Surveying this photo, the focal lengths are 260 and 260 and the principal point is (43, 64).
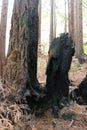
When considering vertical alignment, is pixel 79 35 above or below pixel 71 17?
below

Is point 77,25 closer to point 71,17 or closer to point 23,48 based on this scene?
point 71,17

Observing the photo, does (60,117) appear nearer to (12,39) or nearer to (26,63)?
(26,63)

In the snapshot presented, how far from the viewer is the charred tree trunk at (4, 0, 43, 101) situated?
19.4 feet

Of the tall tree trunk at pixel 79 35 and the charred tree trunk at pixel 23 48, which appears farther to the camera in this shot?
the tall tree trunk at pixel 79 35

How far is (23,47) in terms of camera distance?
5.96 meters

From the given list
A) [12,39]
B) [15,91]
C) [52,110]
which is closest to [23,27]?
[12,39]

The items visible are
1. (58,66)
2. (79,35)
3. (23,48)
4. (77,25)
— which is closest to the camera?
(23,48)

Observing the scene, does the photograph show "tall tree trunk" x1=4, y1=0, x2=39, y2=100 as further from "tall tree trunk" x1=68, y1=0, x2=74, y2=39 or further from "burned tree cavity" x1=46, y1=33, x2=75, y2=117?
"tall tree trunk" x1=68, y1=0, x2=74, y2=39

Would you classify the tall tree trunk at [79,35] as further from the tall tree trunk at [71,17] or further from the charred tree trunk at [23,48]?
the charred tree trunk at [23,48]

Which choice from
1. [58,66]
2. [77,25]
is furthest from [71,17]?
[58,66]

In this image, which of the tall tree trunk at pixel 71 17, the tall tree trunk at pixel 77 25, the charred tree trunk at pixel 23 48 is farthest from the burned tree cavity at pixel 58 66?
the tall tree trunk at pixel 71 17

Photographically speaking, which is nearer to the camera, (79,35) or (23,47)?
(23,47)

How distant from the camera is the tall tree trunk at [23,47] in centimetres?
591

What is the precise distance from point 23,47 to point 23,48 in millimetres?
23
